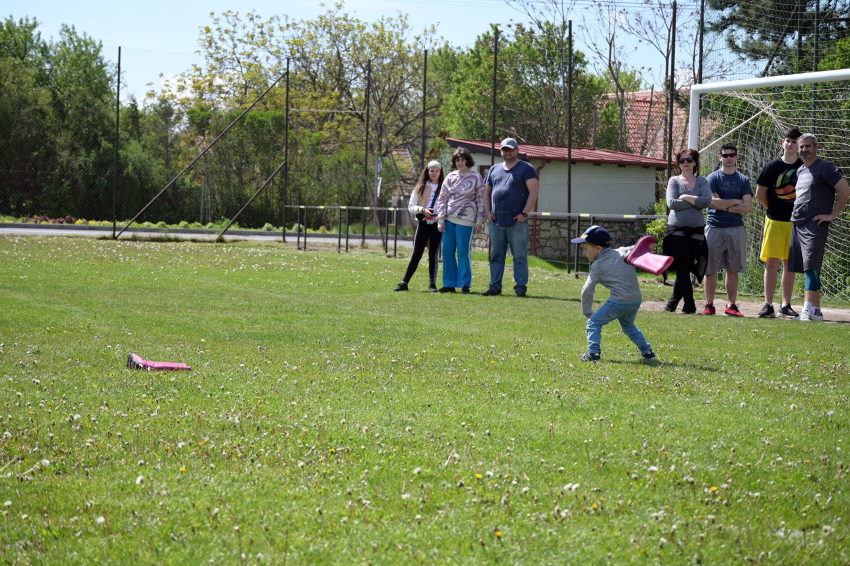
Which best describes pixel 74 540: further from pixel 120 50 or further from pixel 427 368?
pixel 120 50

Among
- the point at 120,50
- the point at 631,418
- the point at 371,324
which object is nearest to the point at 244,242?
the point at 120,50

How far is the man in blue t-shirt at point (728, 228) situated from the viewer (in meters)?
10.6

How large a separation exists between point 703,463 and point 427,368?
8.57 feet

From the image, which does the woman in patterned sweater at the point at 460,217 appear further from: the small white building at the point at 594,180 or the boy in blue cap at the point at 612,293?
the small white building at the point at 594,180

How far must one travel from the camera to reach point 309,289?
40.6 feet

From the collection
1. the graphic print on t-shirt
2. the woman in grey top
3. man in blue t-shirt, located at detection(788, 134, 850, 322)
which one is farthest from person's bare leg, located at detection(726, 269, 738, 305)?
the graphic print on t-shirt

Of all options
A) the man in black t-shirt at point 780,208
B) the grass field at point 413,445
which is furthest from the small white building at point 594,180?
the grass field at point 413,445

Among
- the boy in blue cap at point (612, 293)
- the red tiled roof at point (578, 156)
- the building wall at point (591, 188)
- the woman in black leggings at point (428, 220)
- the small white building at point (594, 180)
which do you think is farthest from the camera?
the building wall at point (591, 188)

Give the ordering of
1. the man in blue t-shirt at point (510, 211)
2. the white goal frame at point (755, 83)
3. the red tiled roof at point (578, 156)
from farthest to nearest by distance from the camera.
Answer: the red tiled roof at point (578, 156) < the man in blue t-shirt at point (510, 211) < the white goal frame at point (755, 83)

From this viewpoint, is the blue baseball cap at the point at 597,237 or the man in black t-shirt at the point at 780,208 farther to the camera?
the man in black t-shirt at the point at 780,208

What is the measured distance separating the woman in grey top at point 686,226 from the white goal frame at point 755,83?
2.04m

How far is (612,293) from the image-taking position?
275 inches

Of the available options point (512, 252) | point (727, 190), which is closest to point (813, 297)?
point (727, 190)

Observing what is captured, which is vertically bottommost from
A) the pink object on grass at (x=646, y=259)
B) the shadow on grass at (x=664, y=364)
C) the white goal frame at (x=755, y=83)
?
the shadow on grass at (x=664, y=364)
